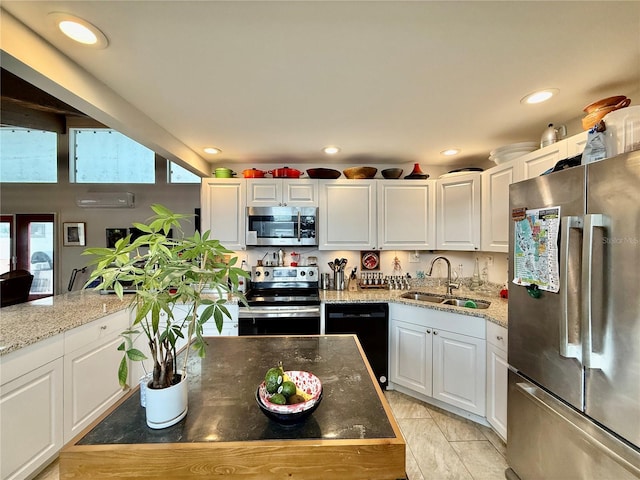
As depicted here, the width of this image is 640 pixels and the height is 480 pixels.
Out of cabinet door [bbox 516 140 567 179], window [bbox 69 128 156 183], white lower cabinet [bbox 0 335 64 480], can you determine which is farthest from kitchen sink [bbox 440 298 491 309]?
window [bbox 69 128 156 183]

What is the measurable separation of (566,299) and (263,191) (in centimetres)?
262

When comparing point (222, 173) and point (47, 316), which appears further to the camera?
point (222, 173)

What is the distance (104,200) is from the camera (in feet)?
14.7

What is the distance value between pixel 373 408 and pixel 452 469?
51.3 inches

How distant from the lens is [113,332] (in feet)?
7.06

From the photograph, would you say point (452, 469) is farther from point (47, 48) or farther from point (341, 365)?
point (47, 48)

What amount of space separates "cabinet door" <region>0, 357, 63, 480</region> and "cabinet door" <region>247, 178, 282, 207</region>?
2002 millimetres

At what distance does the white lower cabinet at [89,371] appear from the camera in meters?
1.76

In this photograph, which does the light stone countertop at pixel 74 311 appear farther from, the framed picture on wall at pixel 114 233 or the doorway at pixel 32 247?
the doorway at pixel 32 247

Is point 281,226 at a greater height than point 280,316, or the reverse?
point 281,226

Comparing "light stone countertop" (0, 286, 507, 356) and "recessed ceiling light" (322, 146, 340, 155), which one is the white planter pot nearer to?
→ "light stone countertop" (0, 286, 507, 356)

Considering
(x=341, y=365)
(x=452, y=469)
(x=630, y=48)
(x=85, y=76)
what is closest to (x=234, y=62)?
(x=85, y=76)

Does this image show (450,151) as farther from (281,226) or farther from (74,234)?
(74,234)

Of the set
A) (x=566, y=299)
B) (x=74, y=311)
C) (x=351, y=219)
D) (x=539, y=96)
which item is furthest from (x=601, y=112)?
(x=74, y=311)
